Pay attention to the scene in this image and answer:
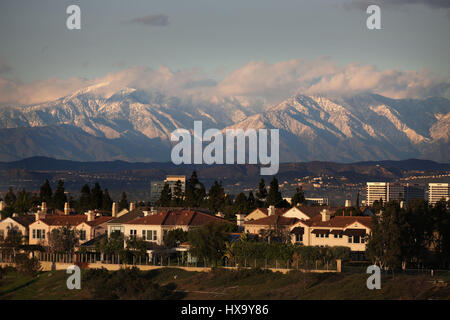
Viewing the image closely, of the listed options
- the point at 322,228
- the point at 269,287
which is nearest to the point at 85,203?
the point at 322,228

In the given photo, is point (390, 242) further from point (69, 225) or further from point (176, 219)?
point (69, 225)

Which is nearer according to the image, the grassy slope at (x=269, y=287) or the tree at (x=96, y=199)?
the grassy slope at (x=269, y=287)

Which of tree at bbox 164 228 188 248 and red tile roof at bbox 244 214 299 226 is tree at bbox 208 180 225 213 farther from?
tree at bbox 164 228 188 248

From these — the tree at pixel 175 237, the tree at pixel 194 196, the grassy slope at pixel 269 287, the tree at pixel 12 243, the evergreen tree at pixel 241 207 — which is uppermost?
the tree at pixel 194 196

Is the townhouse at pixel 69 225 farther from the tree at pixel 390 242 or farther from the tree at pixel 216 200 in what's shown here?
the tree at pixel 390 242

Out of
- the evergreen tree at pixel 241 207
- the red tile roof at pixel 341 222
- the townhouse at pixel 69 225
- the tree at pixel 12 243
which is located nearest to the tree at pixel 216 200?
the evergreen tree at pixel 241 207

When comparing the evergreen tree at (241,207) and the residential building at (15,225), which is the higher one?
the evergreen tree at (241,207)

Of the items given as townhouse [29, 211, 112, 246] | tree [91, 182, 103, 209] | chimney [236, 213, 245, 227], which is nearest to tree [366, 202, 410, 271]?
chimney [236, 213, 245, 227]
